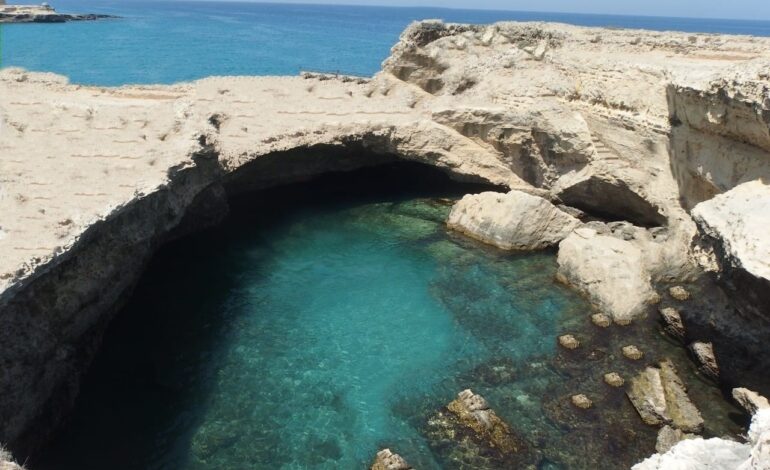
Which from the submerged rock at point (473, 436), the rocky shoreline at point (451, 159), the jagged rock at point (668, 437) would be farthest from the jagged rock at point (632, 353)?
the submerged rock at point (473, 436)

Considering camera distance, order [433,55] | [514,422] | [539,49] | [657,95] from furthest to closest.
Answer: [433,55], [539,49], [657,95], [514,422]

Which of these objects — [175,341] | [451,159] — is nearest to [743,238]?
[451,159]

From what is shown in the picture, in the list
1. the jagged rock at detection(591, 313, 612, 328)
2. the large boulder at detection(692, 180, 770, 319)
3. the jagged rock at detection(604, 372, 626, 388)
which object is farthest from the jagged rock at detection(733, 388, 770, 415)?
the jagged rock at detection(591, 313, 612, 328)

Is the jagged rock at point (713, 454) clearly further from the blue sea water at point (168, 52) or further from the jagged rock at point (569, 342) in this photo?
the blue sea water at point (168, 52)

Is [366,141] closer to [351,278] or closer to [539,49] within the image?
[351,278]

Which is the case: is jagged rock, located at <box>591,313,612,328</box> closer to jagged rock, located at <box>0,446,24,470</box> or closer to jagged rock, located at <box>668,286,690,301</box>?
jagged rock, located at <box>668,286,690,301</box>

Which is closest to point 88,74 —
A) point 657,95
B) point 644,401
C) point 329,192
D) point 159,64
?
point 159,64
